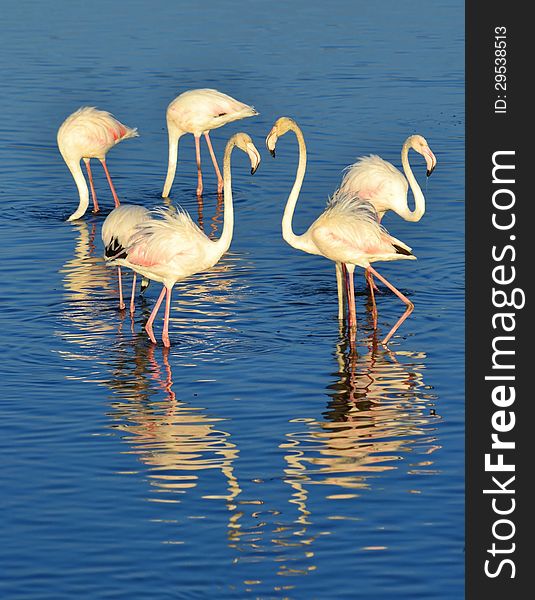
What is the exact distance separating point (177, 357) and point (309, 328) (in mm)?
1284

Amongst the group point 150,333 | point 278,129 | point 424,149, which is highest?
point 278,129

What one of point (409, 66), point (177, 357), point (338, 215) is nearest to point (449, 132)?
point (409, 66)

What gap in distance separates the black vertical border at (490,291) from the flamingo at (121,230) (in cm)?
358

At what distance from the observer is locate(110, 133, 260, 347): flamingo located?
1195 cm

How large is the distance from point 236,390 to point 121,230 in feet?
7.87

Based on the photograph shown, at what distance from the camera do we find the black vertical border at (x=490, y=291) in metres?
7.71

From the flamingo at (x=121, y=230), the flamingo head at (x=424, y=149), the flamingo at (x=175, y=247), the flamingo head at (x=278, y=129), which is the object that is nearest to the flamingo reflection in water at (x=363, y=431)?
the flamingo at (x=175, y=247)

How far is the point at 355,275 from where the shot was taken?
47.2ft

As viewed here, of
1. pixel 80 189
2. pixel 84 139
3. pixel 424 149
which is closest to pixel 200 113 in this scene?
pixel 84 139

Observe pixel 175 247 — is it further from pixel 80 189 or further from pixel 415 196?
pixel 80 189

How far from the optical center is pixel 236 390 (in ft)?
35.8

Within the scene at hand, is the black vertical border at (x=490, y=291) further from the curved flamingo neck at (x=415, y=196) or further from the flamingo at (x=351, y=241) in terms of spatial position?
the curved flamingo neck at (x=415, y=196)

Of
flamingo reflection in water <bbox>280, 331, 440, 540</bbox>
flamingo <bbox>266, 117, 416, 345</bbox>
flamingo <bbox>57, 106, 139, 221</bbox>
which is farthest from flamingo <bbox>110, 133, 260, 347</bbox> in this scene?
flamingo <bbox>57, 106, 139, 221</bbox>

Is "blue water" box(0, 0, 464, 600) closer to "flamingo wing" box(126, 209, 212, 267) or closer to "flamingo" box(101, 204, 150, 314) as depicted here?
"flamingo" box(101, 204, 150, 314)
